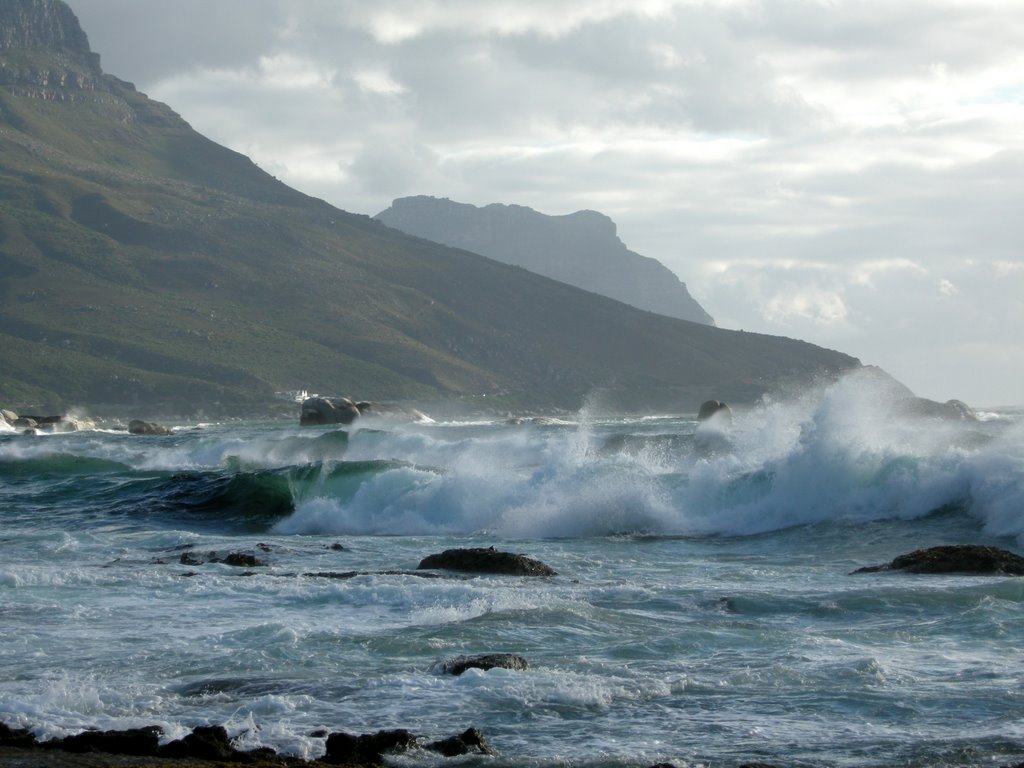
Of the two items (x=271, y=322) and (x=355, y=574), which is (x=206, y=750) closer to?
(x=355, y=574)

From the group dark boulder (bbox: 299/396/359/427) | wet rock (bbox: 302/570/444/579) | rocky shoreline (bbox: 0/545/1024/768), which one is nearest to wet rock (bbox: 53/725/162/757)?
rocky shoreline (bbox: 0/545/1024/768)

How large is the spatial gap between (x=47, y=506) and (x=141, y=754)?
2721 centimetres

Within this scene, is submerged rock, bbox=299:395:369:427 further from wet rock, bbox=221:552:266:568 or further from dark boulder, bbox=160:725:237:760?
dark boulder, bbox=160:725:237:760

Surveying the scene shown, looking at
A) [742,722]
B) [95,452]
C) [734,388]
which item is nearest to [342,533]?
[742,722]

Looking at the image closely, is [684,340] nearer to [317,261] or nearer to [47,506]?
[317,261]

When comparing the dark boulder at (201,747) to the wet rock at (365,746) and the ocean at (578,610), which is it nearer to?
the ocean at (578,610)

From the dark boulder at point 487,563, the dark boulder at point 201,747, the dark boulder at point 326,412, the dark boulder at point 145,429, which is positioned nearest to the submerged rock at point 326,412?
the dark boulder at point 326,412

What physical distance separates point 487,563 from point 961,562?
7.14 m

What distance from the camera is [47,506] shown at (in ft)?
118

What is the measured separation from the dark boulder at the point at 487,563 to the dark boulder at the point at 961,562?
505 cm

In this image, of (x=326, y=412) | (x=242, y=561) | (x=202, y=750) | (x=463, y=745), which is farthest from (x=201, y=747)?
(x=326, y=412)

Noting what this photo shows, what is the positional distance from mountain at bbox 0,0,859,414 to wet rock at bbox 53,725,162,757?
399ft

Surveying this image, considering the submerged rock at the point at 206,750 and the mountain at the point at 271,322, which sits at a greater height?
the mountain at the point at 271,322

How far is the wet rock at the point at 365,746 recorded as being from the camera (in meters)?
10.5
